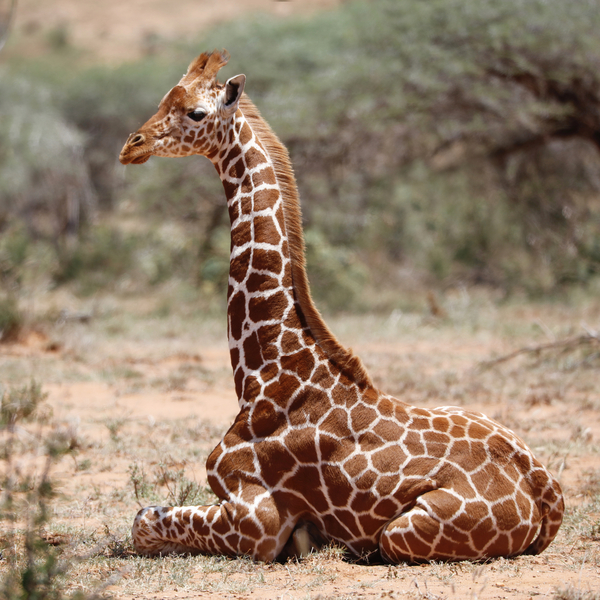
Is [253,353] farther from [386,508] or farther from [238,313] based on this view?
[386,508]

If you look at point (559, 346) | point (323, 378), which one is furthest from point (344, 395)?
point (559, 346)

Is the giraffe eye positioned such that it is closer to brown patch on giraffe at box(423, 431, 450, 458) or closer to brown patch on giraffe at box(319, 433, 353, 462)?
brown patch on giraffe at box(319, 433, 353, 462)

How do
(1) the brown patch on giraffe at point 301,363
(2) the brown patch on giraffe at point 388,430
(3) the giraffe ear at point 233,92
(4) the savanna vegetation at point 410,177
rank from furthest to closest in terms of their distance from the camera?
(4) the savanna vegetation at point 410,177, (3) the giraffe ear at point 233,92, (1) the brown patch on giraffe at point 301,363, (2) the brown patch on giraffe at point 388,430

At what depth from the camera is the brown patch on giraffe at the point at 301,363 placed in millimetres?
3775

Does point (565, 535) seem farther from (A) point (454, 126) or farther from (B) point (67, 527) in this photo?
(A) point (454, 126)

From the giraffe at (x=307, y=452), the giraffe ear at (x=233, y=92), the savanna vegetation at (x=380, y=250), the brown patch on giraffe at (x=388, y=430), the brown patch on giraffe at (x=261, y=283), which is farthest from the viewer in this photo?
the savanna vegetation at (x=380, y=250)

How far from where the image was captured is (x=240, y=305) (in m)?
3.95

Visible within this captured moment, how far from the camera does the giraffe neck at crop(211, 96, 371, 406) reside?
383cm

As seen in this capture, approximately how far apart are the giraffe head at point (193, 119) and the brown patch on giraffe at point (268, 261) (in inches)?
25.3

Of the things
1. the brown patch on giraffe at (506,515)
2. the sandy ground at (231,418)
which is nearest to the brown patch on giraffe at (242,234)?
the sandy ground at (231,418)

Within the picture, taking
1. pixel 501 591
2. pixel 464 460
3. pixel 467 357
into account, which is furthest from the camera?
pixel 467 357

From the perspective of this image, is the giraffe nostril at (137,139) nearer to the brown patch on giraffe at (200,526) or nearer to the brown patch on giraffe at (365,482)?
the brown patch on giraffe at (200,526)

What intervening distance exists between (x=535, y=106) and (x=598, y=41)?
1.43 meters

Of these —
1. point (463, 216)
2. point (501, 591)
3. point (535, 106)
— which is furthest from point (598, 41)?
point (501, 591)
